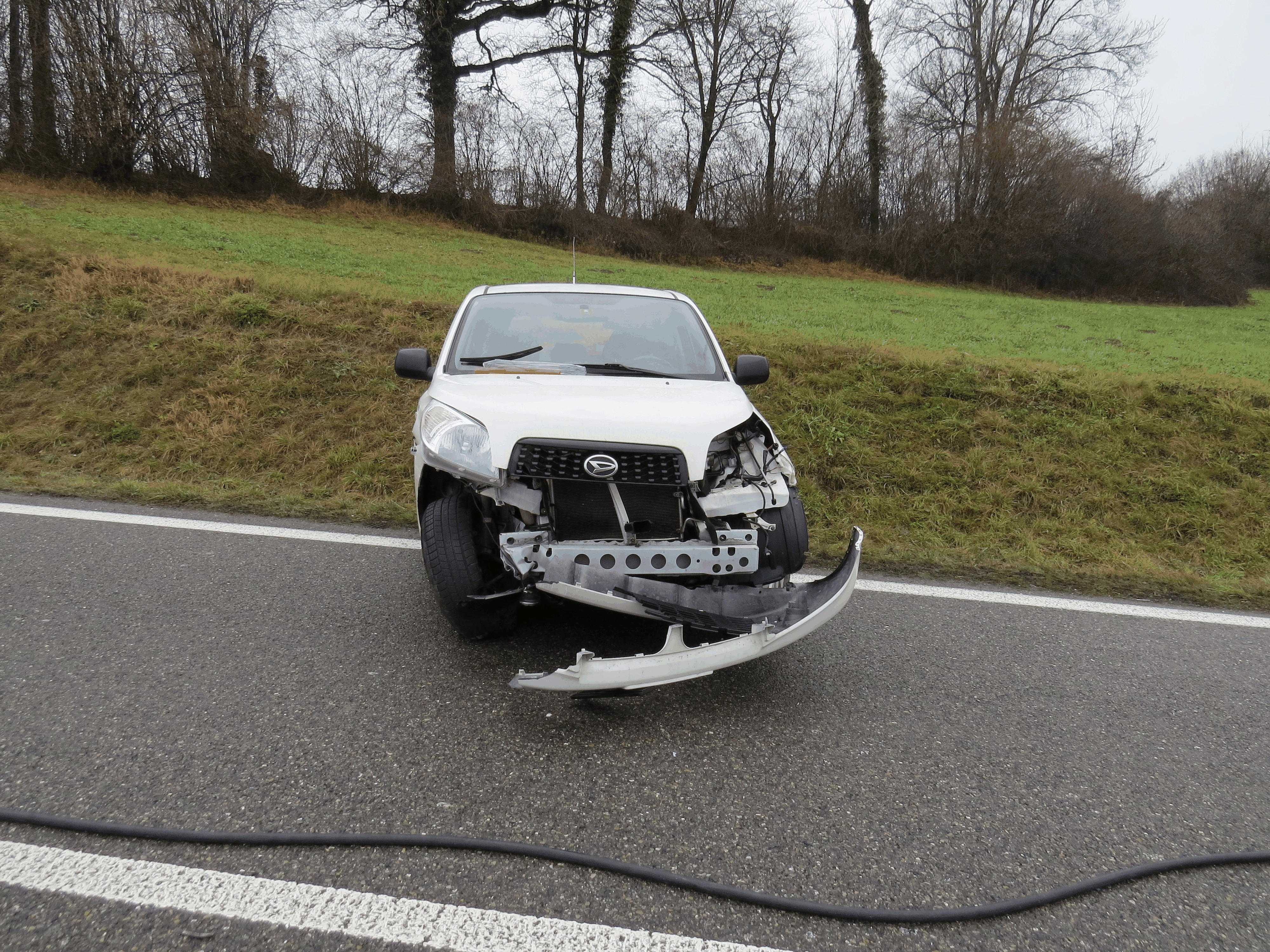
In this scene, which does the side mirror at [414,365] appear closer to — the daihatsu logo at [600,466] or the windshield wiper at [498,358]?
the windshield wiper at [498,358]

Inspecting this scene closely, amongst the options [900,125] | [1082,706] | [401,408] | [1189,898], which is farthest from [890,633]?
[900,125]

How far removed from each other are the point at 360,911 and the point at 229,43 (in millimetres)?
25615

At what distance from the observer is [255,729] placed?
2648 mm

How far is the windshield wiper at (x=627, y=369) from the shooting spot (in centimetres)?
404

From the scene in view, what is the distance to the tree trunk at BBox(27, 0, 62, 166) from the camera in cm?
1759

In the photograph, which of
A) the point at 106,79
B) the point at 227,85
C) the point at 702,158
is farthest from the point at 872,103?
the point at 106,79

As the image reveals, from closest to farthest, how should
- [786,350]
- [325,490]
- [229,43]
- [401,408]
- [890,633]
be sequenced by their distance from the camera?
[890,633] → [325,490] → [401,408] → [786,350] → [229,43]

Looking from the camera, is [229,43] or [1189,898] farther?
[229,43]

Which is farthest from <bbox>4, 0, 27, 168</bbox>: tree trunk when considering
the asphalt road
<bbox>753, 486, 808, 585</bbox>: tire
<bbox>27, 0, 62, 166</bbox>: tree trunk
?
<bbox>753, 486, 808, 585</bbox>: tire

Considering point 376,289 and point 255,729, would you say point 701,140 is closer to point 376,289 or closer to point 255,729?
point 376,289

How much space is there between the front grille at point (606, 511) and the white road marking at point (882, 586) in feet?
4.91

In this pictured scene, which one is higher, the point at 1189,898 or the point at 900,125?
the point at 900,125

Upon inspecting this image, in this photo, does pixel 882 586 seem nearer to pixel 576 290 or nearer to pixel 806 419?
pixel 576 290

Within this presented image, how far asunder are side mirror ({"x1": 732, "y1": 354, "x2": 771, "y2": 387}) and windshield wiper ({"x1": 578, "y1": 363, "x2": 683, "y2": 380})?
41 centimetres
